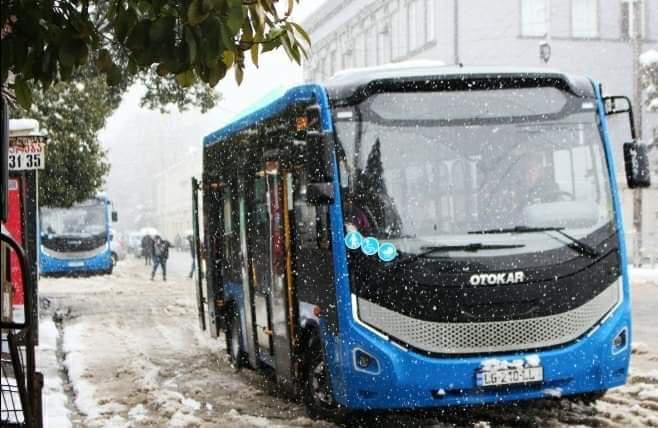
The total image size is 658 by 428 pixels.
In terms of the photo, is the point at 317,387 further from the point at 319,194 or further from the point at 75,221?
the point at 75,221

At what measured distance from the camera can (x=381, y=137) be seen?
888 cm

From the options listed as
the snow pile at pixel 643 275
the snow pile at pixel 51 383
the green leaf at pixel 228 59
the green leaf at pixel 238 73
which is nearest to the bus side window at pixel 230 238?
the snow pile at pixel 51 383

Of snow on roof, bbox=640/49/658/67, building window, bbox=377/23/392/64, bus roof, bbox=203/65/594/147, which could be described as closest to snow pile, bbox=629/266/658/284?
snow on roof, bbox=640/49/658/67

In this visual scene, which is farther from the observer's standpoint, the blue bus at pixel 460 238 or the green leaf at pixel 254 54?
the blue bus at pixel 460 238

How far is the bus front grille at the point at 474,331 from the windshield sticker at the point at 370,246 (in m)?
0.37

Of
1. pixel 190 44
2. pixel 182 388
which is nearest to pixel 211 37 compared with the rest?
pixel 190 44

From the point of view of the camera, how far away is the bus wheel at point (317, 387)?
9258mm

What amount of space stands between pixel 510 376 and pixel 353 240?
1574mm

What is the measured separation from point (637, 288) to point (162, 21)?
79.9ft

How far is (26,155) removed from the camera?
52.5 feet

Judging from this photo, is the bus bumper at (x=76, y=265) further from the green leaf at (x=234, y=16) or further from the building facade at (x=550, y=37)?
the green leaf at (x=234, y=16)

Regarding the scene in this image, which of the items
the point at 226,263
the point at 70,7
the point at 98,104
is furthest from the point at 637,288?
the point at 70,7

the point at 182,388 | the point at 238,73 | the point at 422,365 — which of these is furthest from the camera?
the point at 182,388

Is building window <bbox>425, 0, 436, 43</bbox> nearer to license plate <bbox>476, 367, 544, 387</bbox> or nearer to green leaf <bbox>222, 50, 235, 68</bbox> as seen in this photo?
license plate <bbox>476, 367, 544, 387</bbox>
